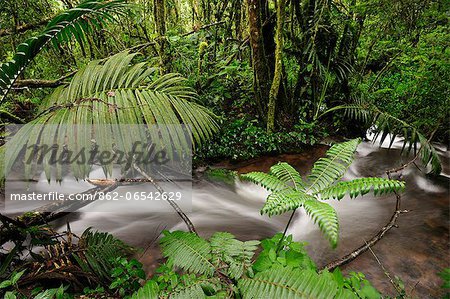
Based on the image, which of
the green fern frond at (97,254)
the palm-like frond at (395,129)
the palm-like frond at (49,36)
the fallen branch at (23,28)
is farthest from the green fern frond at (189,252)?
the fallen branch at (23,28)

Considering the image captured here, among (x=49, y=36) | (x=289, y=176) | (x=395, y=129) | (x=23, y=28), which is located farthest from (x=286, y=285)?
(x=23, y=28)

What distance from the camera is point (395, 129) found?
147 inches

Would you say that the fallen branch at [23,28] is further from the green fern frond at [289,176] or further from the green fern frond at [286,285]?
the green fern frond at [286,285]

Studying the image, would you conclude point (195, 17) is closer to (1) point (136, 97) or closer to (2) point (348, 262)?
(1) point (136, 97)

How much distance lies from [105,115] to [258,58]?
3.05 m

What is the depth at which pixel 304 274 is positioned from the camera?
1.27m

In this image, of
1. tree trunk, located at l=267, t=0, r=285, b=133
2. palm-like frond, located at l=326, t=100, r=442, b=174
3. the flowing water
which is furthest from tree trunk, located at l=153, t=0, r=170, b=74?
palm-like frond, located at l=326, t=100, r=442, b=174

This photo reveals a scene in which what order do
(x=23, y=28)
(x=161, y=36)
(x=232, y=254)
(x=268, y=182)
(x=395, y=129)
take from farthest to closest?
(x=161, y=36) → (x=23, y=28) → (x=395, y=129) → (x=268, y=182) → (x=232, y=254)

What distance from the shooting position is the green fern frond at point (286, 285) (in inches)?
47.0

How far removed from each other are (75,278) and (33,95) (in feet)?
14.9

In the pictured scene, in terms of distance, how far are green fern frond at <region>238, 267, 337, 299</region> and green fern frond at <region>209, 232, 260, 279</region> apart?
68 mm

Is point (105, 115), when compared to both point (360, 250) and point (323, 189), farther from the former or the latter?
point (360, 250)

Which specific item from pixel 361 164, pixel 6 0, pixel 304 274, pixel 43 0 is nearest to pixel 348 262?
pixel 304 274

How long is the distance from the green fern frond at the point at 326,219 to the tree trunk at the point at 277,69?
10.1 ft
